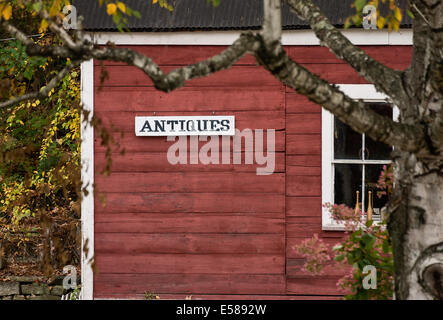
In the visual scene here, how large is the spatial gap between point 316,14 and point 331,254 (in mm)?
2985

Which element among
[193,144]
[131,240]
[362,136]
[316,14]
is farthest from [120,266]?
[316,14]

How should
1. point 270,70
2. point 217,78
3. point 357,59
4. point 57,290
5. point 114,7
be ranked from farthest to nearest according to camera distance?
point 57,290 → point 217,78 → point 114,7 → point 357,59 → point 270,70

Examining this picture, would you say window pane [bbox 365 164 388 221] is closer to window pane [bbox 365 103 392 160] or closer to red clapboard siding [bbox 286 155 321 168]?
window pane [bbox 365 103 392 160]

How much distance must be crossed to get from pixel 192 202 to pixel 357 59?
3.14 meters

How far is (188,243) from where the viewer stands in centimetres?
658

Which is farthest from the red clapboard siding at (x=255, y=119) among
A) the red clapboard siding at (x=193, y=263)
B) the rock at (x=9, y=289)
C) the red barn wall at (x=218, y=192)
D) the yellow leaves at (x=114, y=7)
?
the rock at (x=9, y=289)

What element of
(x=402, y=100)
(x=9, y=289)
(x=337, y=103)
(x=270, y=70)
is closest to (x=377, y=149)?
(x=402, y=100)

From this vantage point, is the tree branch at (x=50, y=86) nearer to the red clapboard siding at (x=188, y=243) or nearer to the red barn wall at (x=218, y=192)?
the red barn wall at (x=218, y=192)

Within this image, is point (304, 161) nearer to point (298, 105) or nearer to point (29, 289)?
point (298, 105)

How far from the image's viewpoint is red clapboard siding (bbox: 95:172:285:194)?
21.4 ft

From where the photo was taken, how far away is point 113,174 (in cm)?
657

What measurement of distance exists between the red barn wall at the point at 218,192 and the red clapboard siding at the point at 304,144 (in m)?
0.01

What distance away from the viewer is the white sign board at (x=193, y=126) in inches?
256

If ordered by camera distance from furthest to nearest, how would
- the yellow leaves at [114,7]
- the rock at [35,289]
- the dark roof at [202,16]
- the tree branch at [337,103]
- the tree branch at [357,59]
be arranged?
the rock at [35,289], the dark roof at [202,16], the yellow leaves at [114,7], the tree branch at [357,59], the tree branch at [337,103]
